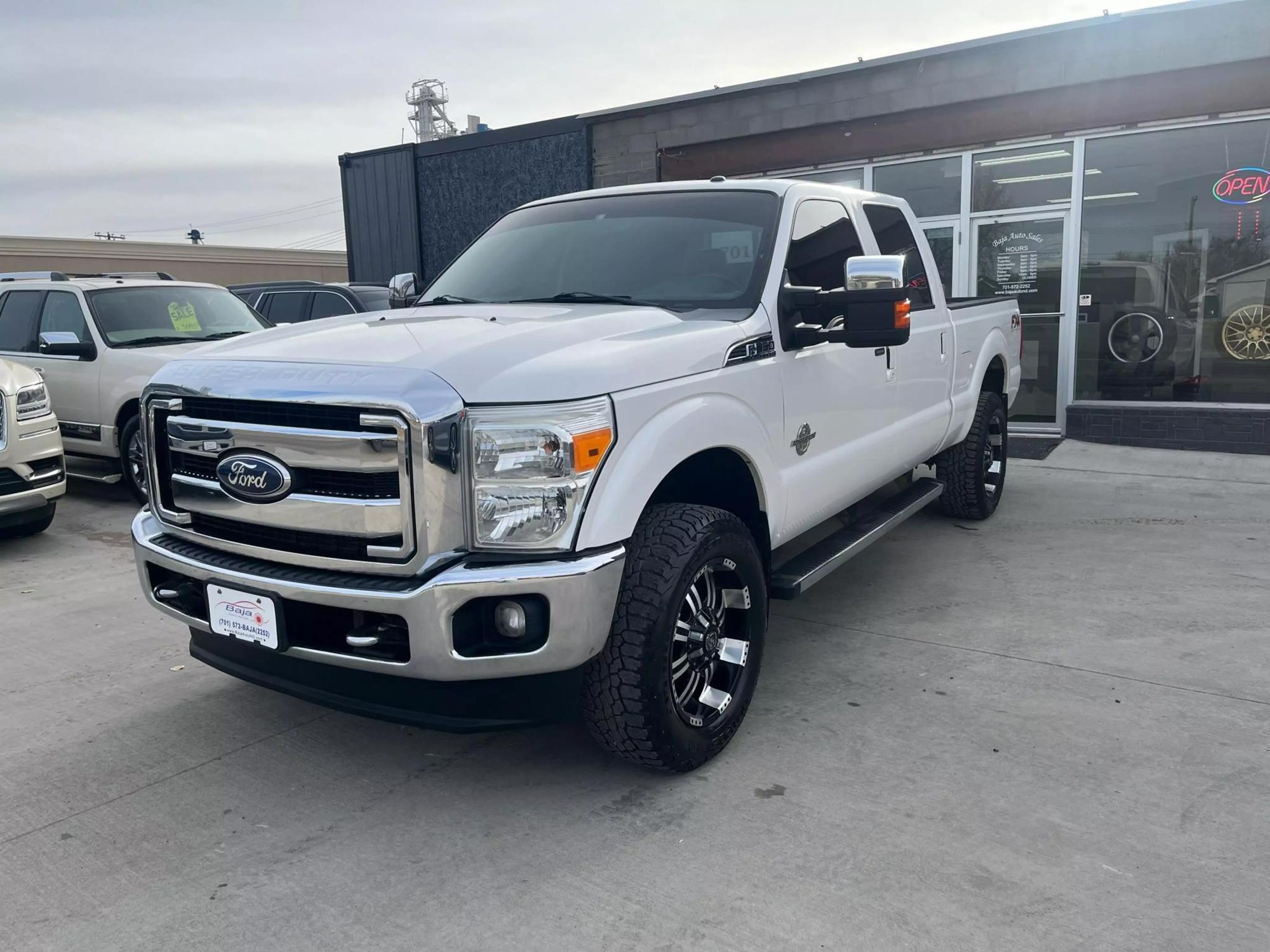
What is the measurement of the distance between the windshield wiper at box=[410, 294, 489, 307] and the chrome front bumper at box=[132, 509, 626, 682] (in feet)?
5.40

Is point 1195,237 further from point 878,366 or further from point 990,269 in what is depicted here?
point 878,366

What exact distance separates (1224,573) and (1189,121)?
19.0ft

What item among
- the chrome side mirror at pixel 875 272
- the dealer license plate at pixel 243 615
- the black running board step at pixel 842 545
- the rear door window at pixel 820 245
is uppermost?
the rear door window at pixel 820 245

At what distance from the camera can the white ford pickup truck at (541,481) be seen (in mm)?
2727

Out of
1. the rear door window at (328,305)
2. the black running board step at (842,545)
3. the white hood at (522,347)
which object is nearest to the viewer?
the white hood at (522,347)

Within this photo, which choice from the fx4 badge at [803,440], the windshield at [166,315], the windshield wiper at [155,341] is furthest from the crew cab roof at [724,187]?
the windshield at [166,315]

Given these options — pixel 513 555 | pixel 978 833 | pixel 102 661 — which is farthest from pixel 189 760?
pixel 978 833

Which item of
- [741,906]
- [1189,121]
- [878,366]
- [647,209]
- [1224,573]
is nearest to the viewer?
[741,906]

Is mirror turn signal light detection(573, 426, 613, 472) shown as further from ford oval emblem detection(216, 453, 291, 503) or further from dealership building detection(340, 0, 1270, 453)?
dealership building detection(340, 0, 1270, 453)

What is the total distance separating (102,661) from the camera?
175 inches

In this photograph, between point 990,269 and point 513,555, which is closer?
point 513,555

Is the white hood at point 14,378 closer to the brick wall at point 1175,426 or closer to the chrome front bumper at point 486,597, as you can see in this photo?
the chrome front bumper at point 486,597

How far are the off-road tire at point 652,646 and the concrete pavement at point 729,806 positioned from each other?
202 mm

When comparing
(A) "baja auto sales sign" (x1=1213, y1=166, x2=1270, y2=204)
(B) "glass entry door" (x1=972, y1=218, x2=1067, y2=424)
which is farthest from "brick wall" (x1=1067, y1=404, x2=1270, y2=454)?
(A) "baja auto sales sign" (x1=1213, y1=166, x2=1270, y2=204)
